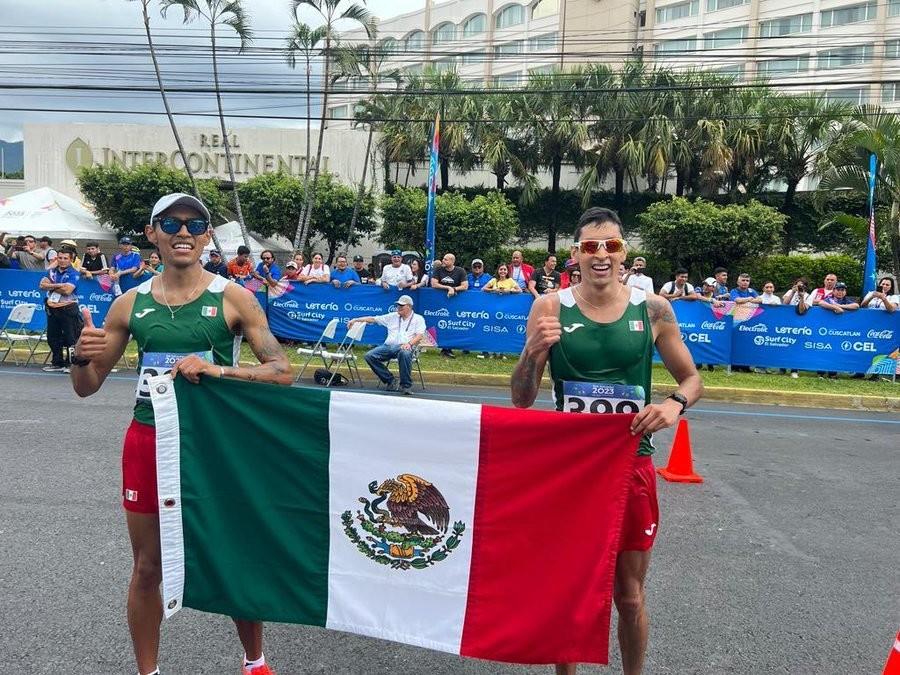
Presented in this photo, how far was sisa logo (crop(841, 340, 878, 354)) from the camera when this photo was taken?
1335cm

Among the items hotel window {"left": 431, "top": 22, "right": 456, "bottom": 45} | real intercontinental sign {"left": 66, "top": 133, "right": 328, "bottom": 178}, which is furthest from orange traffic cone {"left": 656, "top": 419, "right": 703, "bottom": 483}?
hotel window {"left": 431, "top": 22, "right": 456, "bottom": 45}

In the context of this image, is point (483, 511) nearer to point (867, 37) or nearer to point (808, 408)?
point (808, 408)

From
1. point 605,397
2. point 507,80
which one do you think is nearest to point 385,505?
point 605,397

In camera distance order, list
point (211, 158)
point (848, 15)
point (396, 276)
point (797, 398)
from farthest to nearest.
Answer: point (848, 15)
point (211, 158)
point (396, 276)
point (797, 398)

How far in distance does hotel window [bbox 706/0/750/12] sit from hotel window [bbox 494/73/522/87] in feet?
45.5

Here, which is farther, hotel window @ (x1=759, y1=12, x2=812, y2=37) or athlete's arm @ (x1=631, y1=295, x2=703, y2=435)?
hotel window @ (x1=759, y1=12, x2=812, y2=37)

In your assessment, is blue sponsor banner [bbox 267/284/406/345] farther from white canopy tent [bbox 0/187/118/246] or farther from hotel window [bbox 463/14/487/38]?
hotel window [bbox 463/14/487/38]

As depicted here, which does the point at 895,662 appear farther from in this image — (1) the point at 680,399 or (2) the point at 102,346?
(2) the point at 102,346

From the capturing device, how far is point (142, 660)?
10.4 feet

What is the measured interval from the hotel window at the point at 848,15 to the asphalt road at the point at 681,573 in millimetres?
48078

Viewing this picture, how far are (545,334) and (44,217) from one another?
2529 centimetres

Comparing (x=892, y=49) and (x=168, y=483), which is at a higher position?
(x=892, y=49)

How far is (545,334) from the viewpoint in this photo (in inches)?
121

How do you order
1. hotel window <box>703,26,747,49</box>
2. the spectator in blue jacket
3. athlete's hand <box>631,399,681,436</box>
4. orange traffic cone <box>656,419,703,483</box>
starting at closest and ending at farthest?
athlete's hand <box>631,399,681,436</box>, orange traffic cone <box>656,419,703,483</box>, the spectator in blue jacket, hotel window <box>703,26,747,49</box>
